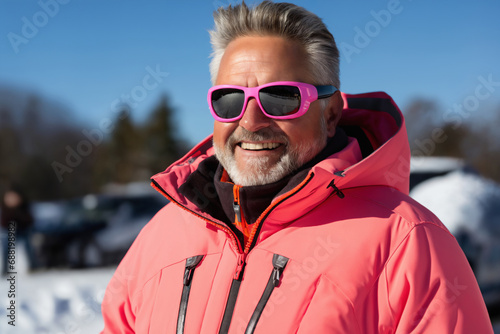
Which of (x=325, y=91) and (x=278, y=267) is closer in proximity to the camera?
(x=278, y=267)

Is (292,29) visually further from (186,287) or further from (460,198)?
(460,198)

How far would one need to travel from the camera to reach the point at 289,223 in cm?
169

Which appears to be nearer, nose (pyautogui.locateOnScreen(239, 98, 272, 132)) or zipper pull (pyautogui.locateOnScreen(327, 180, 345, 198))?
zipper pull (pyautogui.locateOnScreen(327, 180, 345, 198))

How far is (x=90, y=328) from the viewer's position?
14.0ft

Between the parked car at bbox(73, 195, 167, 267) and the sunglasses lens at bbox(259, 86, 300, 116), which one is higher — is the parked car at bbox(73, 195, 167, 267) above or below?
below

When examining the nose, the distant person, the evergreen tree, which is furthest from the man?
the evergreen tree

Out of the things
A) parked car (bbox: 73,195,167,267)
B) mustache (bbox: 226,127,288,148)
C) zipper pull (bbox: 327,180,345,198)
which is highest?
mustache (bbox: 226,127,288,148)

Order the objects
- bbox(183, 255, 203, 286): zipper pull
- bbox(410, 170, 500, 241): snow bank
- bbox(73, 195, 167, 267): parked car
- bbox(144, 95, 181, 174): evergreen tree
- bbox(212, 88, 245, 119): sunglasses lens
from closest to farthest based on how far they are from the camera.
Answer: bbox(183, 255, 203, 286): zipper pull → bbox(212, 88, 245, 119): sunglasses lens → bbox(410, 170, 500, 241): snow bank → bbox(73, 195, 167, 267): parked car → bbox(144, 95, 181, 174): evergreen tree

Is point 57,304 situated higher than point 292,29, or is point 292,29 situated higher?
point 292,29

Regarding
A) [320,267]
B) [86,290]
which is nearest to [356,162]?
[320,267]

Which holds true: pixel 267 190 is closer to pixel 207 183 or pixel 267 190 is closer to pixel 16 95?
pixel 207 183

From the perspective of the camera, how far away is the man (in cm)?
143

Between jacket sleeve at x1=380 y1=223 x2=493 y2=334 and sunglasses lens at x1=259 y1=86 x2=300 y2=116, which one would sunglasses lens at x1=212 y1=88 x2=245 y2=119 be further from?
jacket sleeve at x1=380 y1=223 x2=493 y2=334

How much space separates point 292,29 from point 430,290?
1083 mm
